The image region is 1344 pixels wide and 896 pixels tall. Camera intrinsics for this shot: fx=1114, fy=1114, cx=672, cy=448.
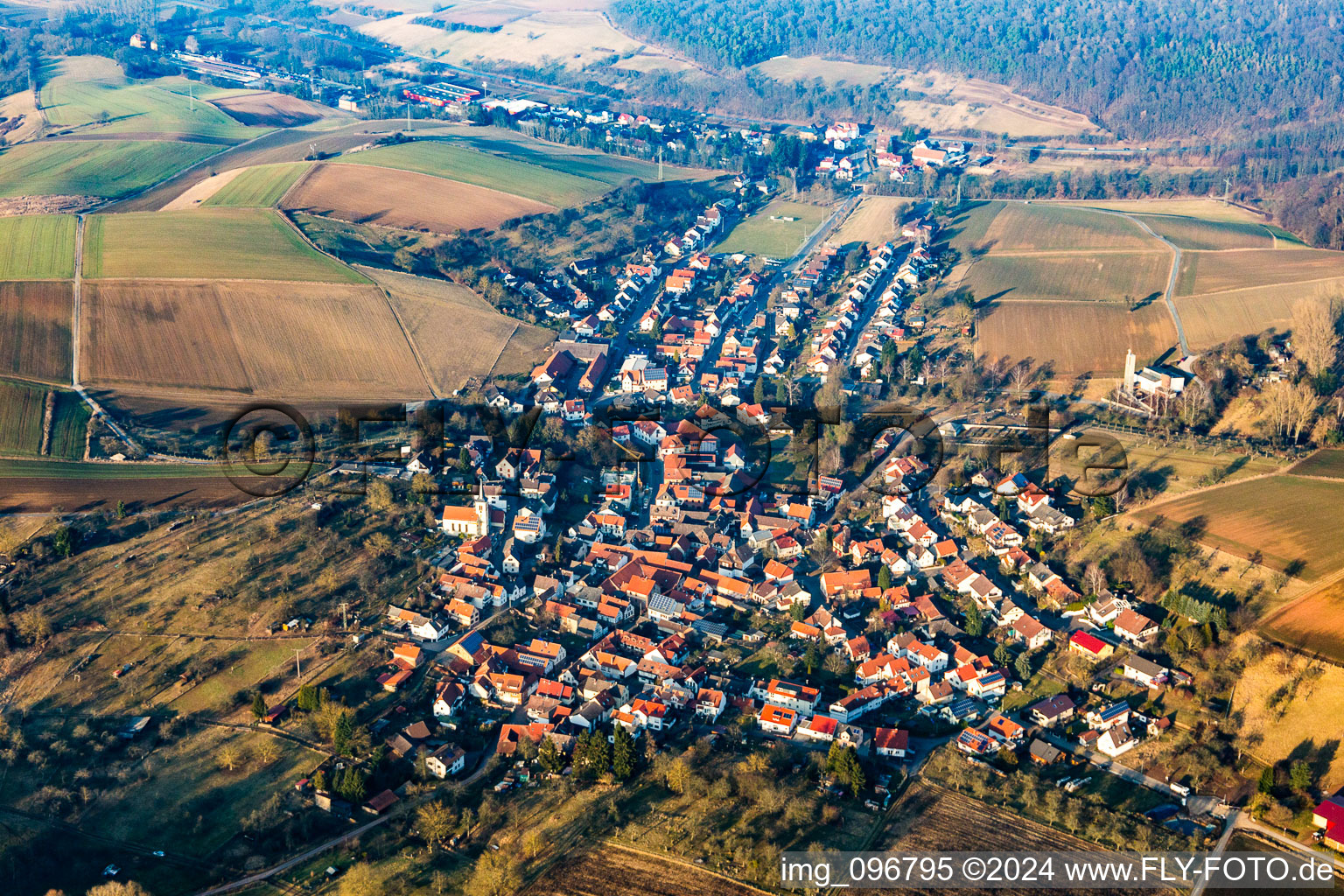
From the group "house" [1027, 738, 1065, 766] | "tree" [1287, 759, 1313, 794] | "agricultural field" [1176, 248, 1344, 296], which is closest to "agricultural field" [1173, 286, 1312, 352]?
"agricultural field" [1176, 248, 1344, 296]

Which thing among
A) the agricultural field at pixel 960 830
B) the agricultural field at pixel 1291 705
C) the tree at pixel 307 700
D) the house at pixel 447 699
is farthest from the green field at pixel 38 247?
the agricultural field at pixel 1291 705

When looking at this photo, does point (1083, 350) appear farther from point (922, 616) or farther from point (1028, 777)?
point (1028, 777)

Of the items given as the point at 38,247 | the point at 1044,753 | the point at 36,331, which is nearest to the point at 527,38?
the point at 38,247

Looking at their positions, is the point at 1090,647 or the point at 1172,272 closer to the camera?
the point at 1090,647

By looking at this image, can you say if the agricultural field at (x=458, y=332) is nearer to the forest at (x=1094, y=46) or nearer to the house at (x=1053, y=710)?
the house at (x=1053, y=710)

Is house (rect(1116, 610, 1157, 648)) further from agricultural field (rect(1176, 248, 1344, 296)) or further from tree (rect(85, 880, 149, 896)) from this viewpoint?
agricultural field (rect(1176, 248, 1344, 296))

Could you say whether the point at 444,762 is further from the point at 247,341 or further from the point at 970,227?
the point at 970,227

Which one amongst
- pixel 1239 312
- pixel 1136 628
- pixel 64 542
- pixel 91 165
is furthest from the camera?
pixel 91 165
